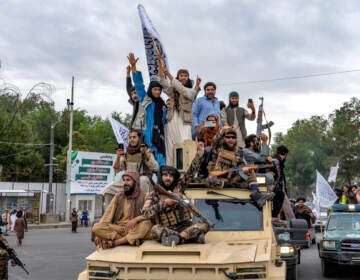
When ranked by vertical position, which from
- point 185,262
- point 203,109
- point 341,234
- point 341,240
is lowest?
point 341,240

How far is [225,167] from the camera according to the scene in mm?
7473

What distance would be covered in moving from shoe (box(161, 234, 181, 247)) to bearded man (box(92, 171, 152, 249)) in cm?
41

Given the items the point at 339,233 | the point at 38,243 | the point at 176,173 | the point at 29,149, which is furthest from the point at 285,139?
the point at 176,173

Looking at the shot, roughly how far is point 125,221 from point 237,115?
5592 millimetres

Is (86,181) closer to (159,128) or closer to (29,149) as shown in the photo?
(29,149)

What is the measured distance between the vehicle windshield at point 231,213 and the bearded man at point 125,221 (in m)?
0.91

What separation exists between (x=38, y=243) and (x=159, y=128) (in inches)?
586

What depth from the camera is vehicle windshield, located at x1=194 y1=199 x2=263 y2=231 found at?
6590 millimetres

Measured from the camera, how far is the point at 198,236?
18.2 feet

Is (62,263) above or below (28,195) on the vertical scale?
below

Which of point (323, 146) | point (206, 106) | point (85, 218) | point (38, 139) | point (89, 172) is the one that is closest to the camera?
point (206, 106)

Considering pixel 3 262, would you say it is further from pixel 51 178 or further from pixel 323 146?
pixel 323 146

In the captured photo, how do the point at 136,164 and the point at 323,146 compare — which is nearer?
the point at 136,164

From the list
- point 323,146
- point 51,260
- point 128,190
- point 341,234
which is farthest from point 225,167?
point 323,146
